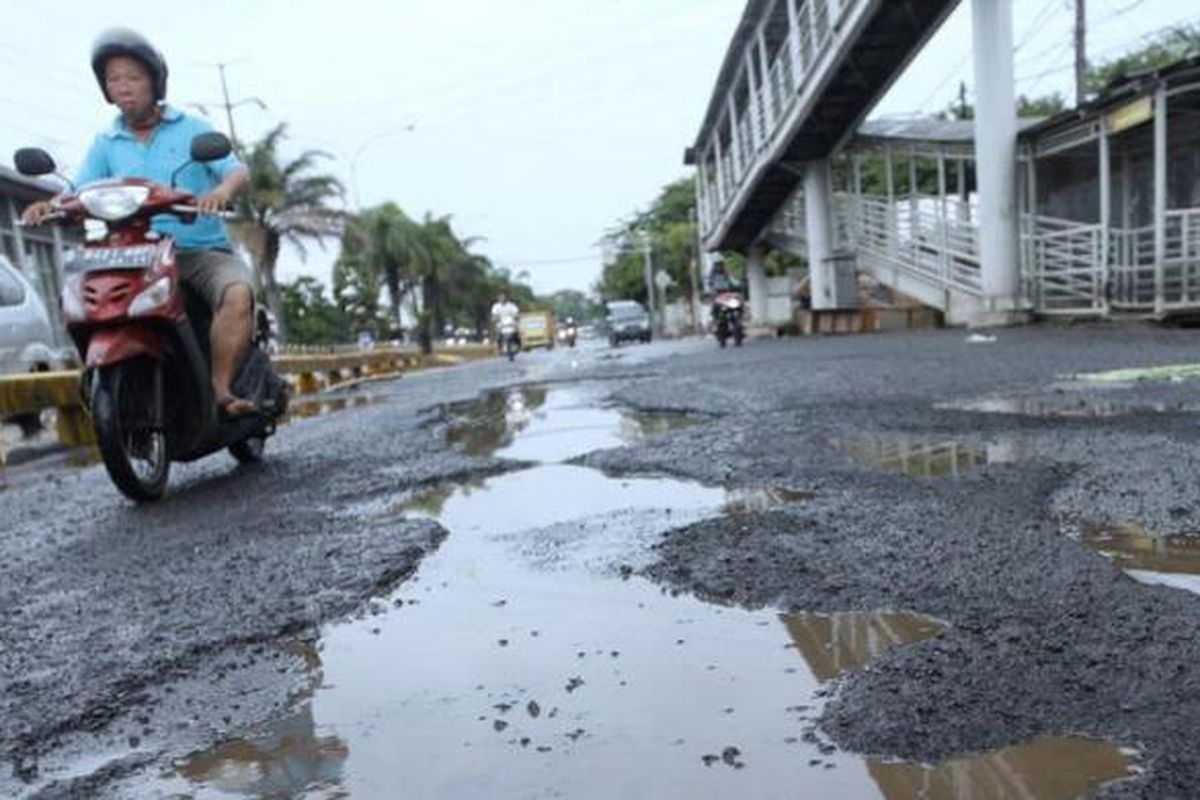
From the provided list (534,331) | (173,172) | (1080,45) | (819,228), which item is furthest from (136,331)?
(534,331)

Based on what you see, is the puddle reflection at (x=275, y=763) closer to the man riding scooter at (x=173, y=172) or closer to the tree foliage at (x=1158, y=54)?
the man riding scooter at (x=173, y=172)

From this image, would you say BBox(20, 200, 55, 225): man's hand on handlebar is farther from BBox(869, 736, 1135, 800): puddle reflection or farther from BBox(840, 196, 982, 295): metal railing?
BBox(840, 196, 982, 295): metal railing

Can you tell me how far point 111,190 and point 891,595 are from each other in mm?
3617

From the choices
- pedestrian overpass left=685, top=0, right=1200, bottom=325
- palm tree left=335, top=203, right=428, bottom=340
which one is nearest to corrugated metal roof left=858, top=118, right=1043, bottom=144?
pedestrian overpass left=685, top=0, right=1200, bottom=325

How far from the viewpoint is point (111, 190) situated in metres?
4.31

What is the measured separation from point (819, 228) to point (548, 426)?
17662 mm

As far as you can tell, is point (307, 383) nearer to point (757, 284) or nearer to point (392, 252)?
point (757, 284)

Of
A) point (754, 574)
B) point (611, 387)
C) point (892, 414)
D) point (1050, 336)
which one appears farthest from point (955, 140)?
point (754, 574)

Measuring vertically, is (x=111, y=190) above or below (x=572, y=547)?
above

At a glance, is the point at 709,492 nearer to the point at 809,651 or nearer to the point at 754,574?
the point at 754,574

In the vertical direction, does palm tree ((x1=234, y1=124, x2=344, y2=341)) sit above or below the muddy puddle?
above

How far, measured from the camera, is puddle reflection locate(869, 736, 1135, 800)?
56.7 inches

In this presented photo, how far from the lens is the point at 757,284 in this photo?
31.3 metres

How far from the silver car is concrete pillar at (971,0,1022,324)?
12.1 m
